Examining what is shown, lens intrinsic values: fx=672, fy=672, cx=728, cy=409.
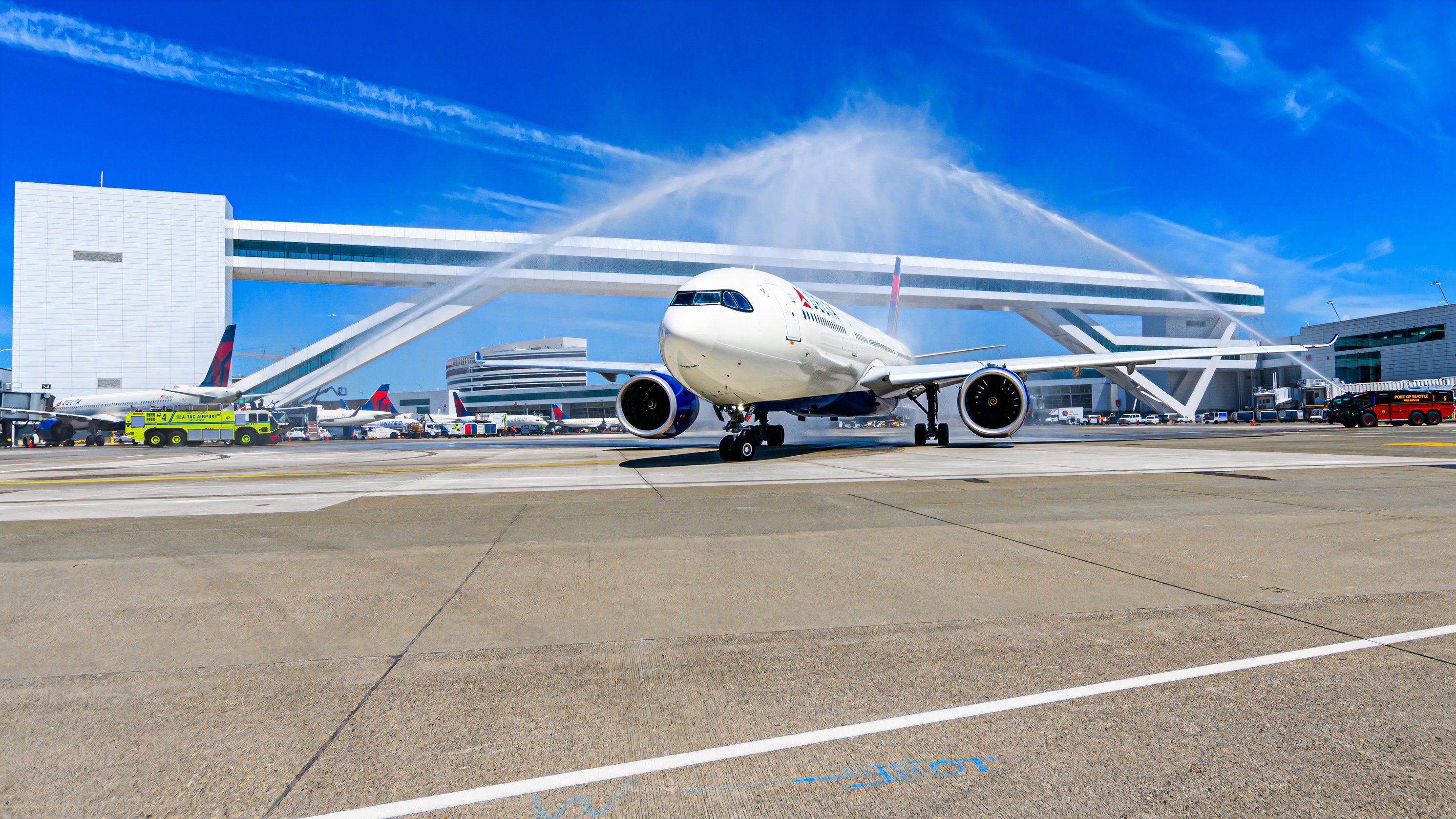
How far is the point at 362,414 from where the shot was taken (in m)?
68.1

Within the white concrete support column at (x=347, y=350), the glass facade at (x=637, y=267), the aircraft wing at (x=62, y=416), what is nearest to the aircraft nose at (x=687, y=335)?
the glass facade at (x=637, y=267)

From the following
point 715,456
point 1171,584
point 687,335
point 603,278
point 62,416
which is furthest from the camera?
point 603,278

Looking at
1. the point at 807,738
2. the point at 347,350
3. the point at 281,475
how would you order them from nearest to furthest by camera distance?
the point at 807,738 → the point at 281,475 → the point at 347,350

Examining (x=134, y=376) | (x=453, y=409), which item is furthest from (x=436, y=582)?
(x=453, y=409)

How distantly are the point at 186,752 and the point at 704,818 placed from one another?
193 cm

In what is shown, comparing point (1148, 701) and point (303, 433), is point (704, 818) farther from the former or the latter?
point (303, 433)

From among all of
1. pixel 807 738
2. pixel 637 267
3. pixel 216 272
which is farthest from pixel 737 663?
pixel 216 272

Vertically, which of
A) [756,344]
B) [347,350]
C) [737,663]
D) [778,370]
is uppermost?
[347,350]

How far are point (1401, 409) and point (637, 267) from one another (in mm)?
54584

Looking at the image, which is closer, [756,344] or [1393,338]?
[756,344]

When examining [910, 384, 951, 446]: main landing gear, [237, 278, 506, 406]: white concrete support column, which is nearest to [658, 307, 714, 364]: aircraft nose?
[910, 384, 951, 446]: main landing gear

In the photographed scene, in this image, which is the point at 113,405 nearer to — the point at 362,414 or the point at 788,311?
the point at 362,414

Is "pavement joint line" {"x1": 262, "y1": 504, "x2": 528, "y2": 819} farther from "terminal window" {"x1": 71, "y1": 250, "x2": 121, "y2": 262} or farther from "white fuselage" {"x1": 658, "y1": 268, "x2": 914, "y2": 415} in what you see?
"terminal window" {"x1": 71, "y1": 250, "x2": 121, "y2": 262}

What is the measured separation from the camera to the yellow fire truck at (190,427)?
129ft
